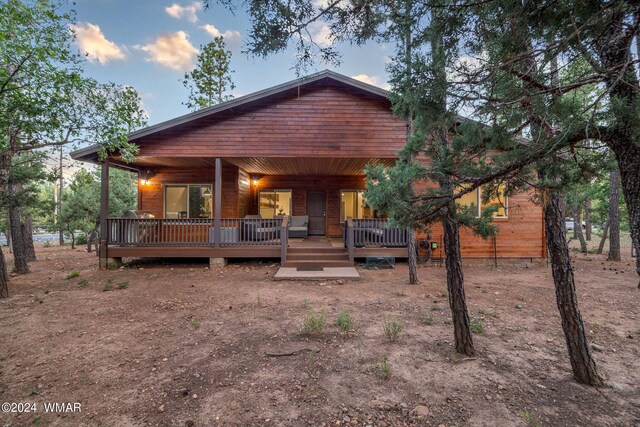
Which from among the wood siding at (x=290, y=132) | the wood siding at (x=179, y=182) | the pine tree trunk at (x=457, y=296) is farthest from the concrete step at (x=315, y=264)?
the pine tree trunk at (x=457, y=296)

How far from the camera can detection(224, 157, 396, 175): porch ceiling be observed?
8.71 meters

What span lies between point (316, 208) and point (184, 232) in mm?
5268

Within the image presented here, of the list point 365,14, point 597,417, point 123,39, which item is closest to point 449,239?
point 597,417

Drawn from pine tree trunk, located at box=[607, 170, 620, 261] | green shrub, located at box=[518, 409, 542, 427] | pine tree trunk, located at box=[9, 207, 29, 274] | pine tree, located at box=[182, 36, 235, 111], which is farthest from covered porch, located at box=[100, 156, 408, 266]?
pine tree, located at box=[182, 36, 235, 111]

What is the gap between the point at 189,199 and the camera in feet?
34.8

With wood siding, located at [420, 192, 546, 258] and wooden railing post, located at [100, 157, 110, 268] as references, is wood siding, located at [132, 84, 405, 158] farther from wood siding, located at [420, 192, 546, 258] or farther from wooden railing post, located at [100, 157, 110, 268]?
wood siding, located at [420, 192, 546, 258]

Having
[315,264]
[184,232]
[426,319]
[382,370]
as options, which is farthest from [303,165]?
[382,370]

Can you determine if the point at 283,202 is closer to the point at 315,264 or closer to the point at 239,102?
Answer: the point at 315,264

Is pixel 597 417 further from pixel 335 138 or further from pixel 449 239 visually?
pixel 335 138

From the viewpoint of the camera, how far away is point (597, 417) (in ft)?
7.00

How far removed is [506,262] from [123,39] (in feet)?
51.1

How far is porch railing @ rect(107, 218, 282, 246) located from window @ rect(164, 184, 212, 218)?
1543 millimetres

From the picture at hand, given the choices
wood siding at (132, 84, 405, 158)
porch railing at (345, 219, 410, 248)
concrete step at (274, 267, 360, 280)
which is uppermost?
wood siding at (132, 84, 405, 158)

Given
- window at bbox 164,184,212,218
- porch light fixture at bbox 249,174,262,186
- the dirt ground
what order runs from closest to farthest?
the dirt ground < window at bbox 164,184,212,218 < porch light fixture at bbox 249,174,262,186
